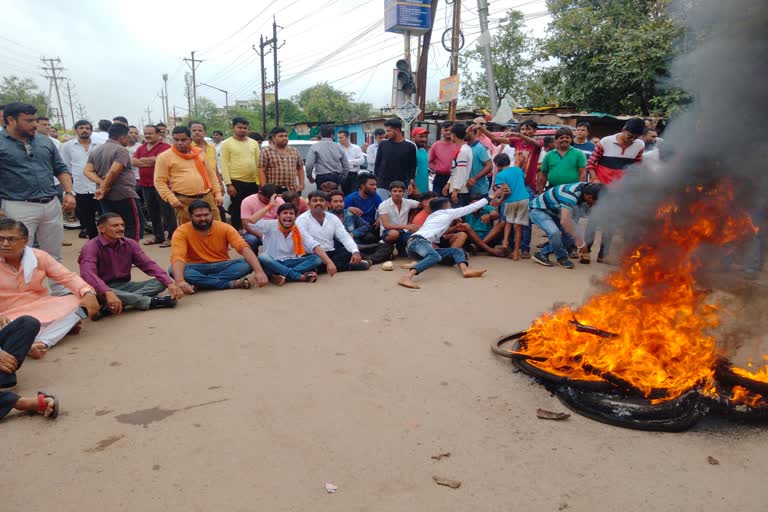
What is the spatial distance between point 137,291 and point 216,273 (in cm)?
92

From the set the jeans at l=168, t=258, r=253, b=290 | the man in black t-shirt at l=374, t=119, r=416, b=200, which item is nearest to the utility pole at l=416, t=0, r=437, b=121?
the man in black t-shirt at l=374, t=119, r=416, b=200

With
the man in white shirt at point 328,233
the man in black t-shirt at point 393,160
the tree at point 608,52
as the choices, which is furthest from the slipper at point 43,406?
the tree at point 608,52

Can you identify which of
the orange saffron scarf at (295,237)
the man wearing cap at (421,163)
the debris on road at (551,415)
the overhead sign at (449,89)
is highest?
the overhead sign at (449,89)

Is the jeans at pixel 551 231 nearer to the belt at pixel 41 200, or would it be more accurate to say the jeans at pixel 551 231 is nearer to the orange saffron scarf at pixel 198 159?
the orange saffron scarf at pixel 198 159

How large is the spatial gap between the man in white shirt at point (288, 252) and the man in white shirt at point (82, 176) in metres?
2.95

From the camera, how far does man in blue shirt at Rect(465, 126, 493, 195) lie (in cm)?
784

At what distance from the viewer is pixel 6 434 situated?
296 centimetres

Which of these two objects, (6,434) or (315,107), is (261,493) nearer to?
(6,434)

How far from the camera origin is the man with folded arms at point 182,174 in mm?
6754

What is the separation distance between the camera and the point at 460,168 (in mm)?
7812

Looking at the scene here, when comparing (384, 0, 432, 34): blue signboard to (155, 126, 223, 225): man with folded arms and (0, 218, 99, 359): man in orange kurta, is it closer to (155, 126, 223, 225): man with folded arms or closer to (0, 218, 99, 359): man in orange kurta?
(155, 126, 223, 225): man with folded arms

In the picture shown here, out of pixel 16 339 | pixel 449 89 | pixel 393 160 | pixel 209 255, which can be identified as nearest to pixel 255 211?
pixel 209 255

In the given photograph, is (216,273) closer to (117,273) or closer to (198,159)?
(117,273)

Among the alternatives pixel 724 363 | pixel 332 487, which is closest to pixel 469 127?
pixel 724 363
